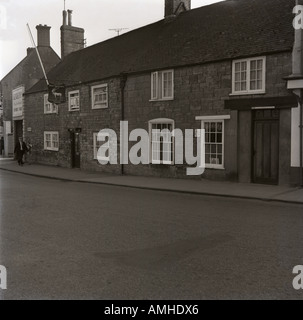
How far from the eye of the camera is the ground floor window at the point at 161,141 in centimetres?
1933

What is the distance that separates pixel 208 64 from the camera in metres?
17.4

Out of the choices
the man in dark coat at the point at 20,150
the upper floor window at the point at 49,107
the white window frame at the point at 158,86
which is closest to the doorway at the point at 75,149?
the upper floor window at the point at 49,107

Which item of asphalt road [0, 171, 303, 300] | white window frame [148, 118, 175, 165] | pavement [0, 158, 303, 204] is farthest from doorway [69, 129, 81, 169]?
asphalt road [0, 171, 303, 300]

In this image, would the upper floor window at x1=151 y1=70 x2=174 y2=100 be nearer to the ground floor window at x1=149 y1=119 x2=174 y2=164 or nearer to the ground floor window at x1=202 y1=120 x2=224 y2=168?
the ground floor window at x1=149 y1=119 x2=174 y2=164

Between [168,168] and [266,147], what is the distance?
206 inches

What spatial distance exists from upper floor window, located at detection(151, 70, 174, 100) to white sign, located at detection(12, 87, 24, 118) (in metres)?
19.5

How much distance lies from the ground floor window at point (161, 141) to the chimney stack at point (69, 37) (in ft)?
56.0

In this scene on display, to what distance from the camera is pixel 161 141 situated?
19.8 m

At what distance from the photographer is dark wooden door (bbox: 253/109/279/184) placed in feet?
50.9

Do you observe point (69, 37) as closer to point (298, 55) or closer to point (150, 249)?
point (298, 55)

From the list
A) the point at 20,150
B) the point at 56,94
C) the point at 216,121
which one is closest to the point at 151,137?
the point at 216,121

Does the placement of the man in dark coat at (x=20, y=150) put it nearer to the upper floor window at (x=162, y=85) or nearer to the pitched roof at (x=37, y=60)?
the pitched roof at (x=37, y=60)
